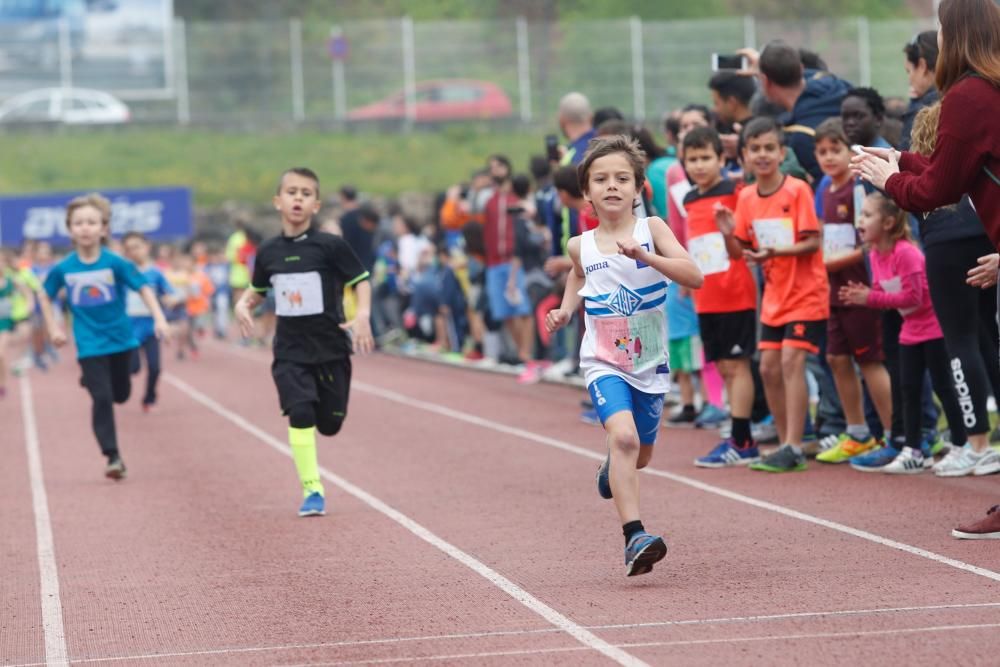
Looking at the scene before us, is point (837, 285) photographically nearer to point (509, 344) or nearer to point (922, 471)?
point (922, 471)

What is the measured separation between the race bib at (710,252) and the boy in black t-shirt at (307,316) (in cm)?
251

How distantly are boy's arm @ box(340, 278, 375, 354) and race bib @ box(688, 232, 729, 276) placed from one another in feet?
8.26

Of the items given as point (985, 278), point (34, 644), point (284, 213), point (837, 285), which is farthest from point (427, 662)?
point (837, 285)

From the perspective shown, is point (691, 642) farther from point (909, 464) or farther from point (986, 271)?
point (909, 464)

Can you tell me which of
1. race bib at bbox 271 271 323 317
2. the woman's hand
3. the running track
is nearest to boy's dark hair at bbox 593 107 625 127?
the running track

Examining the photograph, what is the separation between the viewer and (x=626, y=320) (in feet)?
26.0

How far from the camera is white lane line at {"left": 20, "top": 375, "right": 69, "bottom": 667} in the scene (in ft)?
22.2

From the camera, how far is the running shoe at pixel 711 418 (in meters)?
13.7

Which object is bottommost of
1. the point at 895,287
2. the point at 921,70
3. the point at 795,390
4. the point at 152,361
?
the point at 152,361

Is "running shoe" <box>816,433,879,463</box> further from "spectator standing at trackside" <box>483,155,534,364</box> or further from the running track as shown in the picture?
"spectator standing at trackside" <box>483,155,534,364</box>

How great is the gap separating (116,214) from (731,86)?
2513 cm

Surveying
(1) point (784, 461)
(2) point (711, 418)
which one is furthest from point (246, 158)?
(1) point (784, 461)

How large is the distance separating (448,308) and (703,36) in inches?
846

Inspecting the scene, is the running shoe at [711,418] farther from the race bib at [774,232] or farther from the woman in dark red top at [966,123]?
the woman in dark red top at [966,123]
